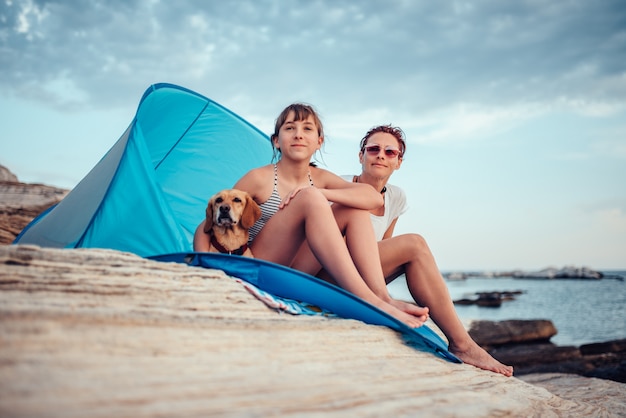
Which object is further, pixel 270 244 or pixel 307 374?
pixel 270 244

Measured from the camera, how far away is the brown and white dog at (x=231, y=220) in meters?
2.81

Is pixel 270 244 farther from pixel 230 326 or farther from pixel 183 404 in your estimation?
pixel 183 404

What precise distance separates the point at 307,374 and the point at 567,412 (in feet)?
4.70

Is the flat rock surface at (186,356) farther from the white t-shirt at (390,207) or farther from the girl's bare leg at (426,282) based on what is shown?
the white t-shirt at (390,207)

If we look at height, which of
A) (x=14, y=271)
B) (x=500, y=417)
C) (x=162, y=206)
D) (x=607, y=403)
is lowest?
(x=607, y=403)

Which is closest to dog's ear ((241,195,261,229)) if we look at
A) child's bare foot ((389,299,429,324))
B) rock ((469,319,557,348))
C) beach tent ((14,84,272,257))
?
beach tent ((14,84,272,257))

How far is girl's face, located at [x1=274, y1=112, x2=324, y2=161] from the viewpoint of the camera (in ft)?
9.50

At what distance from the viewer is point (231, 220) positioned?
2.82 m

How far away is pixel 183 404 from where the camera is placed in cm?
118

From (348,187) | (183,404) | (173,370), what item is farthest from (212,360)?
(348,187)

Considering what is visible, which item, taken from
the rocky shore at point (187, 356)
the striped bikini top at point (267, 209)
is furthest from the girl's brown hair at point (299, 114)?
the rocky shore at point (187, 356)

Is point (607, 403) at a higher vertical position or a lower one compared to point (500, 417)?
lower

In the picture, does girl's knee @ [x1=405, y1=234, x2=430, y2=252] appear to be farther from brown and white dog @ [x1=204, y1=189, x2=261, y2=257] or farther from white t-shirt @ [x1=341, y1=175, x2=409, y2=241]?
A: brown and white dog @ [x1=204, y1=189, x2=261, y2=257]

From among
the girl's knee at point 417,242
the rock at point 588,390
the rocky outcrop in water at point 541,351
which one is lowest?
the rocky outcrop in water at point 541,351
